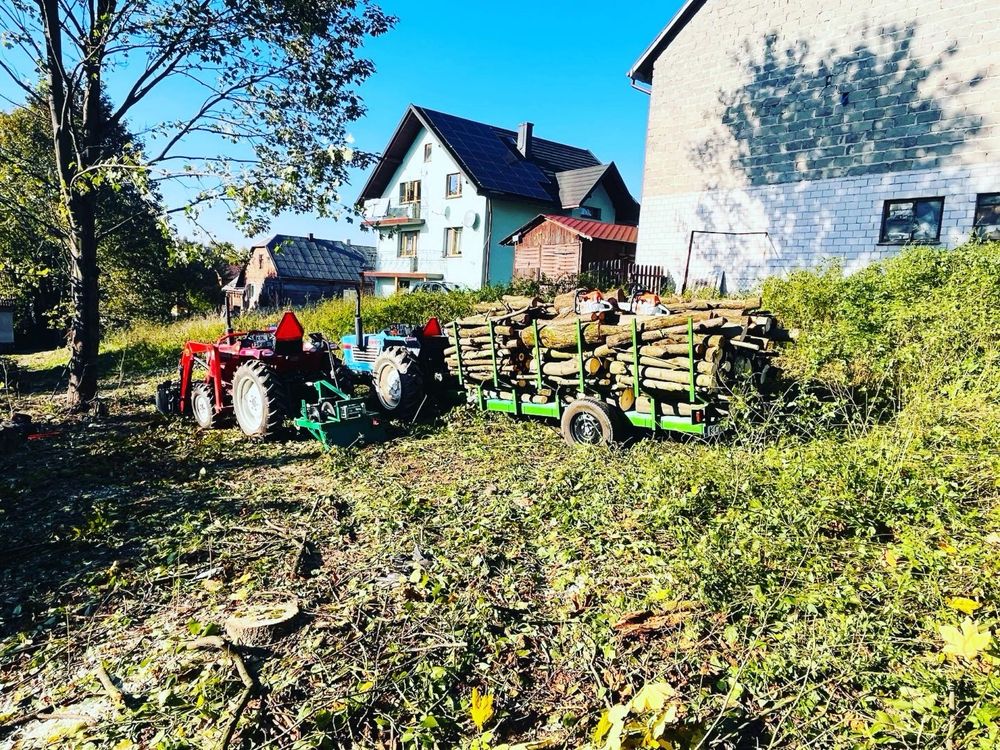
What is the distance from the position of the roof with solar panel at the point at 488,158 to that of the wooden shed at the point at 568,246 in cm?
560

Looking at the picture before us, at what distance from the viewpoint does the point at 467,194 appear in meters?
26.5

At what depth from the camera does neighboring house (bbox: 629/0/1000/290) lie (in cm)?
1159

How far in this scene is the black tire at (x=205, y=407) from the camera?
27.2ft

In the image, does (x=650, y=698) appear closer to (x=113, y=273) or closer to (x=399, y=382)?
(x=399, y=382)

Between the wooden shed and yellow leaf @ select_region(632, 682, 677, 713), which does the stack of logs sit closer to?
yellow leaf @ select_region(632, 682, 677, 713)

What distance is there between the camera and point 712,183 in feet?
50.3

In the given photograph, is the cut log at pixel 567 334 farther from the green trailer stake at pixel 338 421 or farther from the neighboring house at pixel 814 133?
the neighboring house at pixel 814 133

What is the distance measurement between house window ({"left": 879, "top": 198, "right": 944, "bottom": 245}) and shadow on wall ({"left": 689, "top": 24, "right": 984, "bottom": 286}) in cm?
75

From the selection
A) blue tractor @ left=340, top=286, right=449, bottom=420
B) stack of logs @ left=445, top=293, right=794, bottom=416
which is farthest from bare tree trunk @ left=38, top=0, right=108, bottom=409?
stack of logs @ left=445, top=293, right=794, bottom=416

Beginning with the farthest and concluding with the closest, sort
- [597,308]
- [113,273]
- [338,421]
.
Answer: [113,273] → [597,308] → [338,421]

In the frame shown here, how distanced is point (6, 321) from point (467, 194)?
776 inches

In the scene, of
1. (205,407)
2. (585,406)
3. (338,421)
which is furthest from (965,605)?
(205,407)

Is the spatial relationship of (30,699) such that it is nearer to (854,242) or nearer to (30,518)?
(30,518)

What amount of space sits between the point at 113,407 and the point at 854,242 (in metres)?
15.7
